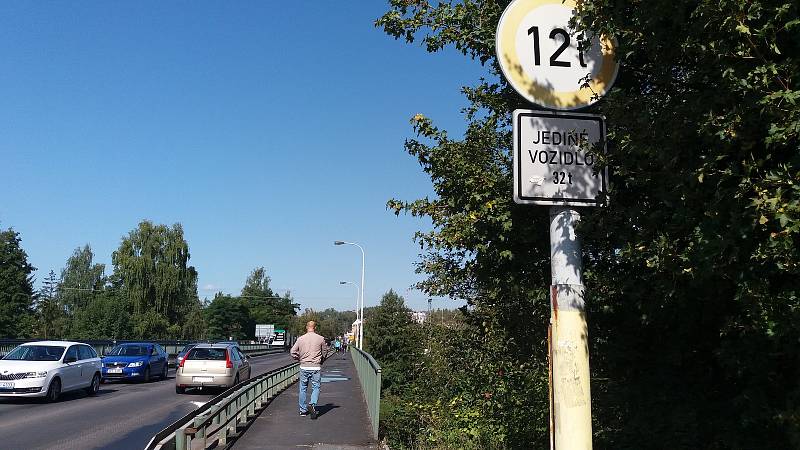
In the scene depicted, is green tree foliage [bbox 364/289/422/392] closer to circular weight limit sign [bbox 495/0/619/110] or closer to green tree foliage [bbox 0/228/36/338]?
circular weight limit sign [bbox 495/0/619/110]

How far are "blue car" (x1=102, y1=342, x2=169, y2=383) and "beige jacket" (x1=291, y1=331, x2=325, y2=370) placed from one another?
14.9 meters

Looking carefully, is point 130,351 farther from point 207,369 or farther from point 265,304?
point 265,304

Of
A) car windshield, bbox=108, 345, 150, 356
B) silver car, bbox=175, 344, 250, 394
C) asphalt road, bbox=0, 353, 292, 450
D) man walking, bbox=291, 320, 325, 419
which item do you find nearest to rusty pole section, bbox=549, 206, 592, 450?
asphalt road, bbox=0, 353, 292, 450

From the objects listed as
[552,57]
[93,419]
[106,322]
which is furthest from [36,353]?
[106,322]

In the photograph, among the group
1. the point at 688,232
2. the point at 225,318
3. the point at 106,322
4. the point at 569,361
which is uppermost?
the point at 225,318

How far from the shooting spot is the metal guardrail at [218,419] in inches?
263

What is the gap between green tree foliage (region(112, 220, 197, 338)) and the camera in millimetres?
70812

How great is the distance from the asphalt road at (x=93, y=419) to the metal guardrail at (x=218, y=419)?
5.29ft

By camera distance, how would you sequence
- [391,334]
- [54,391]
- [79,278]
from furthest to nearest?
1. [79,278]
2. [391,334]
3. [54,391]

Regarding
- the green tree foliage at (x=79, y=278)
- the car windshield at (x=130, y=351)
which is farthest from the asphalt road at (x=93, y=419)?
the green tree foliage at (x=79, y=278)

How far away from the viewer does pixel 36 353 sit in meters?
17.9

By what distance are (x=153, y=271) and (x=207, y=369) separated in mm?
55906

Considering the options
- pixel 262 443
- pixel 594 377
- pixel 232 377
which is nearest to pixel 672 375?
pixel 594 377

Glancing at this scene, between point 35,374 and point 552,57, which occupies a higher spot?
point 552,57
